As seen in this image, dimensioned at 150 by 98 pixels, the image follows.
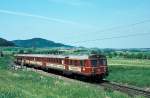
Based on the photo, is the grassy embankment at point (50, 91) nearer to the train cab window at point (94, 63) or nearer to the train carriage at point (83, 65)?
the train carriage at point (83, 65)

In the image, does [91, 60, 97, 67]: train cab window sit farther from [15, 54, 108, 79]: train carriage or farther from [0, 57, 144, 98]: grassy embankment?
[0, 57, 144, 98]: grassy embankment

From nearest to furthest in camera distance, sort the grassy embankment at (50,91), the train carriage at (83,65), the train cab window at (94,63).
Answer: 1. the grassy embankment at (50,91)
2. the train carriage at (83,65)
3. the train cab window at (94,63)

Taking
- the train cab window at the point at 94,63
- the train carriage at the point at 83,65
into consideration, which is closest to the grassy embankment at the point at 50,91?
the train carriage at the point at 83,65

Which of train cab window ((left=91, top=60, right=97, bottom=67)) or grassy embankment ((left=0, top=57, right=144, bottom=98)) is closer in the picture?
grassy embankment ((left=0, top=57, right=144, bottom=98))

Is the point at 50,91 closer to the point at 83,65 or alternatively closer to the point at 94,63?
the point at 83,65

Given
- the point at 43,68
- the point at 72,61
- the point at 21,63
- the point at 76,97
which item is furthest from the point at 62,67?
the point at 21,63

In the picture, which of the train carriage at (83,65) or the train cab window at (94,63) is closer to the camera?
the train carriage at (83,65)

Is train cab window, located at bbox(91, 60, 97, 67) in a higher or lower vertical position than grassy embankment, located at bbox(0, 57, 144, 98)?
higher

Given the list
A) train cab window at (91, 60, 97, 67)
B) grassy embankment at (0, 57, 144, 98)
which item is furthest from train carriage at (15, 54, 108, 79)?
grassy embankment at (0, 57, 144, 98)

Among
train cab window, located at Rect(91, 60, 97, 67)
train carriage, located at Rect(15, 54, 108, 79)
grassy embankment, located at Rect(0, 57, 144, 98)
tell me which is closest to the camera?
grassy embankment, located at Rect(0, 57, 144, 98)

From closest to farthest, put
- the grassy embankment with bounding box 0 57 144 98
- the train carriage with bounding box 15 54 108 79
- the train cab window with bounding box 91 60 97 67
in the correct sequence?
the grassy embankment with bounding box 0 57 144 98
the train carriage with bounding box 15 54 108 79
the train cab window with bounding box 91 60 97 67

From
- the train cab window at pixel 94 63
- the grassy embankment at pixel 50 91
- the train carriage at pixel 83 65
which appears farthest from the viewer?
the train cab window at pixel 94 63

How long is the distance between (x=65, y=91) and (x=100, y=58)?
13.5 metres

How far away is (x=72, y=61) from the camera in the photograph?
43.8m
